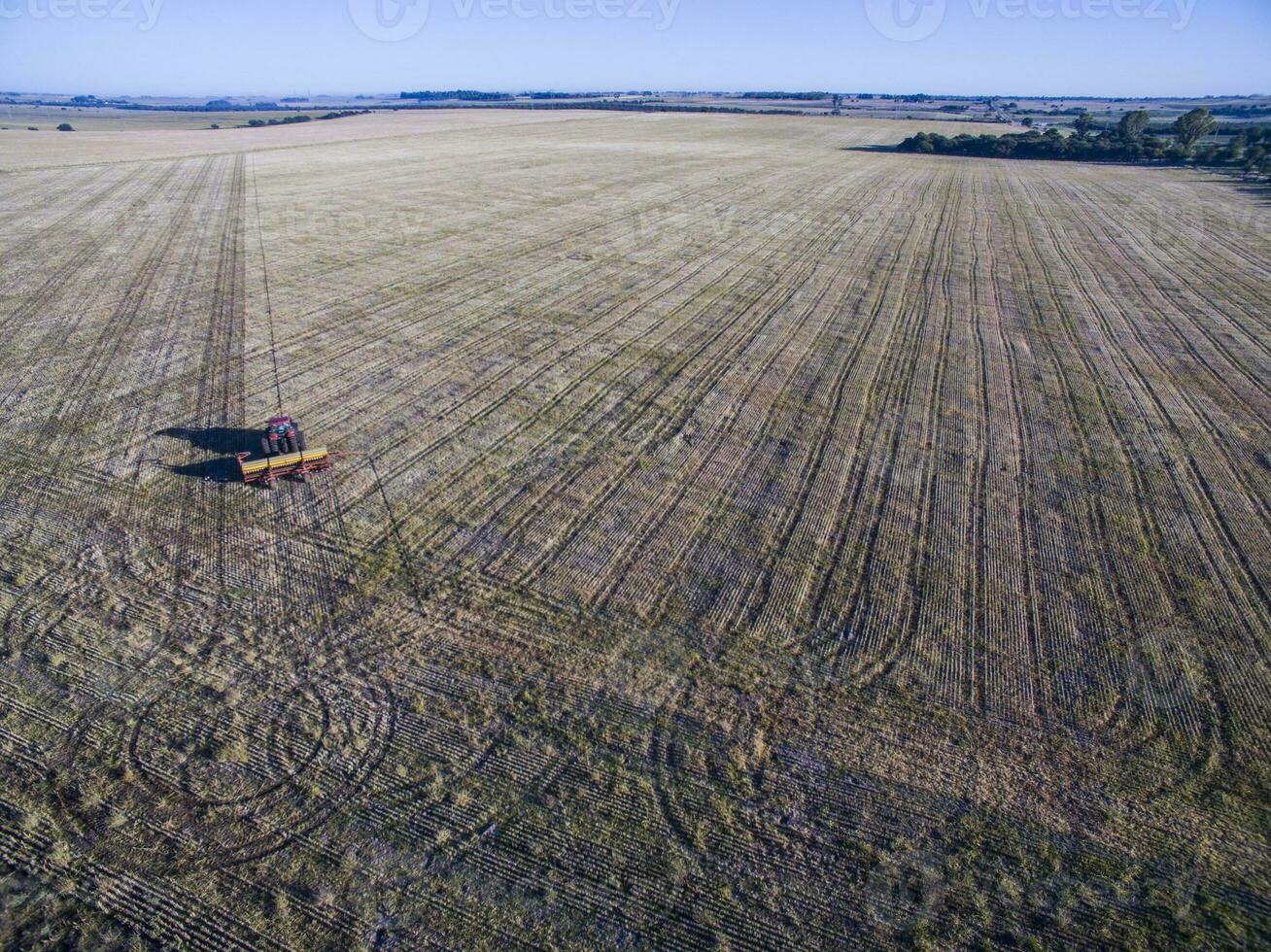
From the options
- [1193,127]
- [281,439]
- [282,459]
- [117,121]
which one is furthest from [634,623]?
[117,121]

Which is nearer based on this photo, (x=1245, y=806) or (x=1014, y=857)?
(x=1014, y=857)

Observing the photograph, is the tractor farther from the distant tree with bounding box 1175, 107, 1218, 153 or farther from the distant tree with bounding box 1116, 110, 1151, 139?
the distant tree with bounding box 1175, 107, 1218, 153

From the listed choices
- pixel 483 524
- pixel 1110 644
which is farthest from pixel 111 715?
pixel 1110 644

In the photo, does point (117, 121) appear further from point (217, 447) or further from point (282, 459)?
point (282, 459)

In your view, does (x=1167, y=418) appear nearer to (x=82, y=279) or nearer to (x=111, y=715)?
(x=111, y=715)

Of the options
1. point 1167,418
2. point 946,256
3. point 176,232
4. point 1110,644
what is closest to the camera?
point 1110,644

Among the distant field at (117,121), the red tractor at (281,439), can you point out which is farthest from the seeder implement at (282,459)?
the distant field at (117,121)

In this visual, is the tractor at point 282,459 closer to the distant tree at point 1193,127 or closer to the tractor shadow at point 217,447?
the tractor shadow at point 217,447
